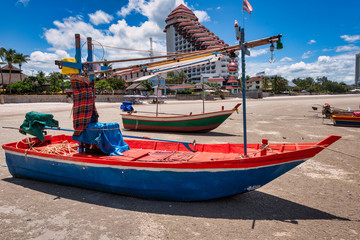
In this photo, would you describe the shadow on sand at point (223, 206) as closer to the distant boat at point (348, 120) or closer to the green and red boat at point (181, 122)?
the green and red boat at point (181, 122)

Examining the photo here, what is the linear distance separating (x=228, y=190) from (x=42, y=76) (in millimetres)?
62312

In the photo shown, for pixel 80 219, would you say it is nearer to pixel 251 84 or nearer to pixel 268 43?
pixel 268 43

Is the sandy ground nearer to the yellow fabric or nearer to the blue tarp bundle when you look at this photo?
the blue tarp bundle

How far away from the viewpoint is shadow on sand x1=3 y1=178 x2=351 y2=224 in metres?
4.39

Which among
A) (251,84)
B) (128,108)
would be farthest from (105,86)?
(251,84)

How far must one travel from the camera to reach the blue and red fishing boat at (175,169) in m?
4.20

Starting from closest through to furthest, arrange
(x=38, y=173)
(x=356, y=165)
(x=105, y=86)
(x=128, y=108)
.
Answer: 1. (x=38, y=173)
2. (x=356, y=165)
3. (x=128, y=108)
4. (x=105, y=86)

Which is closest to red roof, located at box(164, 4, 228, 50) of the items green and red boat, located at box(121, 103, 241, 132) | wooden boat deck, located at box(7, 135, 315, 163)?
green and red boat, located at box(121, 103, 241, 132)

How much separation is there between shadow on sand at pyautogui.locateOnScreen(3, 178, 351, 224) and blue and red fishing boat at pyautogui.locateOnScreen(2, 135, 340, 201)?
19 cm

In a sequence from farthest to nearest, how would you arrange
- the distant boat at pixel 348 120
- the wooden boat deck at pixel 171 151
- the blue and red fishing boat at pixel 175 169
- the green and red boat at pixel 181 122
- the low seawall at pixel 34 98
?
the low seawall at pixel 34 98 < the distant boat at pixel 348 120 < the green and red boat at pixel 181 122 < the wooden boat deck at pixel 171 151 < the blue and red fishing boat at pixel 175 169

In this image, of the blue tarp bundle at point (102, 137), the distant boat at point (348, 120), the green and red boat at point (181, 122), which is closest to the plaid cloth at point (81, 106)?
the blue tarp bundle at point (102, 137)

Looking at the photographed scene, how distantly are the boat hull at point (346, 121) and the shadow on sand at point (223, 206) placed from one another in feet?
46.3

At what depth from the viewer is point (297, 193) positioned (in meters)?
5.45

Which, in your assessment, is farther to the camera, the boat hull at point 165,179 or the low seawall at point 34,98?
the low seawall at point 34,98
